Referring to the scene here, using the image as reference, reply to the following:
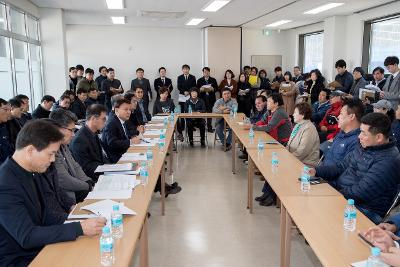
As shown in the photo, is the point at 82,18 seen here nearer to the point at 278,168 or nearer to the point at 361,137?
the point at 278,168

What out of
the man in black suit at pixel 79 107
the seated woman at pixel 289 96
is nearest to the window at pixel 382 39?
the seated woman at pixel 289 96

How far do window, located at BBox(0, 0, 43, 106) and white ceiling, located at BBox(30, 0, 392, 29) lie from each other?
0.62 meters

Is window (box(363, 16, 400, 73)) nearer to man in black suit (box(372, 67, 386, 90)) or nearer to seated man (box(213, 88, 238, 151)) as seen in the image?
man in black suit (box(372, 67, 386, 90))

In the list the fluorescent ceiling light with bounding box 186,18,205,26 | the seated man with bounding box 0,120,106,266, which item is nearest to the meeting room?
the seated man with bounding box 0,120,106,266

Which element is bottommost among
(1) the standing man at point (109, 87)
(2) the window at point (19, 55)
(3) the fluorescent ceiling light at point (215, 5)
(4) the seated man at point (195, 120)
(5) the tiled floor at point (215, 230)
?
(5) the tiled floor at point (215, 230)

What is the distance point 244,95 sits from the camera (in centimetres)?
1073

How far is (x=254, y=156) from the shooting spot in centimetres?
396

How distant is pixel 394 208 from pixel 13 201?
2434mm

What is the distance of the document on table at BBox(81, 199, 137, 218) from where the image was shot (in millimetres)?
2266

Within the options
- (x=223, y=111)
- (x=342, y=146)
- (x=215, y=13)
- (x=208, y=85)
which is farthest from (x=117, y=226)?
(x=208, y=85)

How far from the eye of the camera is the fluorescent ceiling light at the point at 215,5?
7.06 m

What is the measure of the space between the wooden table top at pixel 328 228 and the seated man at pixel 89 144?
1834 mm

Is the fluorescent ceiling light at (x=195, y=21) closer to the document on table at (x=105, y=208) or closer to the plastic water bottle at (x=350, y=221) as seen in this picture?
the document on table at (x=105, y=208)

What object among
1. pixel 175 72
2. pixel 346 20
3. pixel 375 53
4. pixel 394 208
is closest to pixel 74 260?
pixel 394 208
